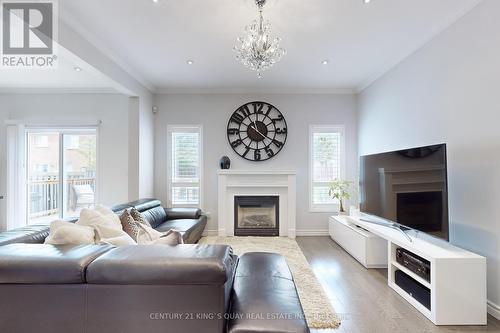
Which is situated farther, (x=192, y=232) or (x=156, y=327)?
(x=192, y=232)

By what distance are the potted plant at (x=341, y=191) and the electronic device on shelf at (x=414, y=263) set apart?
1962 millimetres

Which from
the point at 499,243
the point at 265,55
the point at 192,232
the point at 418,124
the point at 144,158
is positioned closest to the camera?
the point at 499,243

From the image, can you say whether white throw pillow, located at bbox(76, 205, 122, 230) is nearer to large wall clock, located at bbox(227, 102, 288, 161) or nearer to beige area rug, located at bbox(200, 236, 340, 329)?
beige area rug, located at bbox(200, 236, 340, 329)

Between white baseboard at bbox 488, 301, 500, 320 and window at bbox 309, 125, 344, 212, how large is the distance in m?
2.94

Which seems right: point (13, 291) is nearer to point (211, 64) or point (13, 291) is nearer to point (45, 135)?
point (211, 64)

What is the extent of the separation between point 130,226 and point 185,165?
9.14ft

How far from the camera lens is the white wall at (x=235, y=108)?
17.0ft

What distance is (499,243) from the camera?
7.22 ft

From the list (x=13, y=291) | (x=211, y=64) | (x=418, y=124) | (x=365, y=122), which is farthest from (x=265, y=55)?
(x=365, y=122)

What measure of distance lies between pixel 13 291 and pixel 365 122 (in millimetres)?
5097

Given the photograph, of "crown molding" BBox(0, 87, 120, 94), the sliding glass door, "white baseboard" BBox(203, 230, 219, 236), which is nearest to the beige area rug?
"white baseboard" BBox(203, 230, 219, 236)

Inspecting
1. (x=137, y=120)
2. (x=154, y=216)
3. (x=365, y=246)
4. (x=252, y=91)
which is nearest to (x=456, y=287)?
(x=365, y=246)

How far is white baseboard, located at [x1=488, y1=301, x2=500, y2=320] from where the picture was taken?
2.26m

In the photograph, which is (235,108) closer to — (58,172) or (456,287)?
(58,172)
